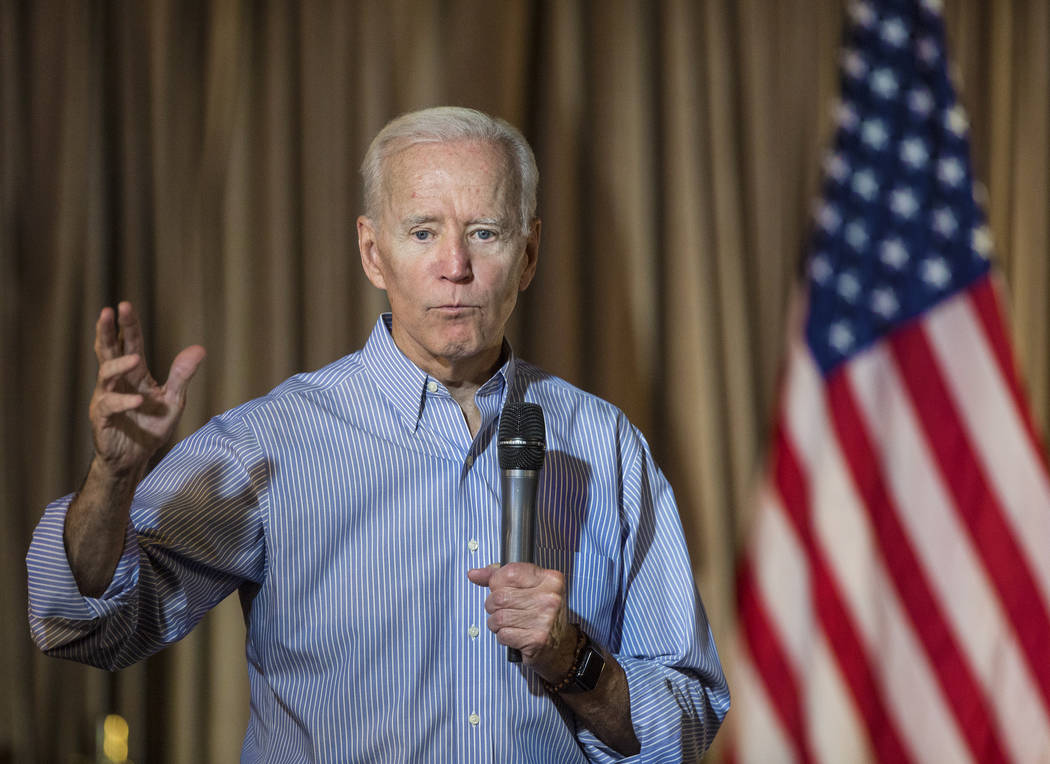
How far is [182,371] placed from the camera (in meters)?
1.37

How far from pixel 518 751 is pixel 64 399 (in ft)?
6.02

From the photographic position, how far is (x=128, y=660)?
1.52 meters

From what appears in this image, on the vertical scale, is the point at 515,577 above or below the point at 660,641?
above

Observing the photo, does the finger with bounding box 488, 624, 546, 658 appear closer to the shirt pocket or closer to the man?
the man

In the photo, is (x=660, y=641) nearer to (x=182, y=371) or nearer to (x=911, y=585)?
(x=182, y=371)

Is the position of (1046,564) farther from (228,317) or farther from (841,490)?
(228,317)

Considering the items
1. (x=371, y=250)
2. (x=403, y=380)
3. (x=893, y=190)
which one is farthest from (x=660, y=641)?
(x=893, y=190)

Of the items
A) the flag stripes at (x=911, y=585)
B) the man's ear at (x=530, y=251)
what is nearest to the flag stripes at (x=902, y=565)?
the flag stripes at (x=911, y=585)

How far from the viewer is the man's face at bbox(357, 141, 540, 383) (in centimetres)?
168

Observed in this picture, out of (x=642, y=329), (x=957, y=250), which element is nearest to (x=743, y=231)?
(x=642, y=329)

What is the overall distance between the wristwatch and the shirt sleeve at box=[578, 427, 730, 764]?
0.11 metres

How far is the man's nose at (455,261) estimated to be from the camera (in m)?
1.65

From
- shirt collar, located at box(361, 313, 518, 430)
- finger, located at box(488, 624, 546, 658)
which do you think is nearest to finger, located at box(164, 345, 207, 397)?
shirt collar, located at box(361, 313, 518, 430)

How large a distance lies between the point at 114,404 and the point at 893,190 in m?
2.61
